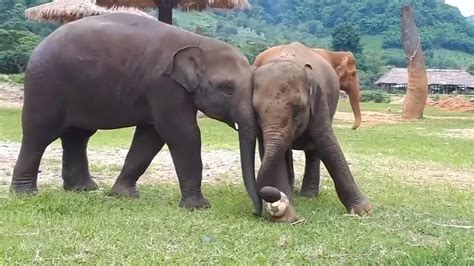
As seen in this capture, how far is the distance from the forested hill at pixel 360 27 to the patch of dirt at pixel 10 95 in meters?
33.7

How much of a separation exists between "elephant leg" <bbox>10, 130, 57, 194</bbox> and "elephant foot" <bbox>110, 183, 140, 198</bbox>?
0.71 m

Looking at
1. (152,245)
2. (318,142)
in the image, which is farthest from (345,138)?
(152,245)

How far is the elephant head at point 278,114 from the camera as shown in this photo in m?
5.97

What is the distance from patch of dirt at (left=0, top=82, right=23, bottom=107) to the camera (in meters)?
23.9

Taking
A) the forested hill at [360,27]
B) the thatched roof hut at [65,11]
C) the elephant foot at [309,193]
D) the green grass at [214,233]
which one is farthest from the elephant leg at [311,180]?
the forested hill at [360,27]

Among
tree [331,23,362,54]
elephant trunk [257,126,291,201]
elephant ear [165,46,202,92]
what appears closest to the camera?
elephant trunk [257,126,291,201]

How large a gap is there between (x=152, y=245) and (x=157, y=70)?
2.24 m

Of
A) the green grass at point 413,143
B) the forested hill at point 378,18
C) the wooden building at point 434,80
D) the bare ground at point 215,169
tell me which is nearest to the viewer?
Result: the bare ground at point 215,169

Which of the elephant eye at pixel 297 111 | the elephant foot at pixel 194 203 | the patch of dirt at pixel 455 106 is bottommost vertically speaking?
the patch of dirt at pixel 455 106

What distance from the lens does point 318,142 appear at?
6.54m

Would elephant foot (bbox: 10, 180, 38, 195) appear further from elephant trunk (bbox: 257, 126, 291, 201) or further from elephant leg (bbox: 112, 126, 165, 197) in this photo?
elephant trunk (bbox: 257, 126, 291, 201)

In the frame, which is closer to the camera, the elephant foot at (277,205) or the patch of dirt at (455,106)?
the elephant foot at (277,205)

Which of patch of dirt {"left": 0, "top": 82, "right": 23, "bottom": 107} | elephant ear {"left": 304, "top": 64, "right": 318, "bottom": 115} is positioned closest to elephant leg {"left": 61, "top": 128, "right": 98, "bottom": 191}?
elephant ear {"left": 304, "top": 64, "right": 318, "bottom": 115}

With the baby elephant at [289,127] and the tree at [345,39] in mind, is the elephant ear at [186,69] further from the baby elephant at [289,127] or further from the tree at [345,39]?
the tree at [345,39]
